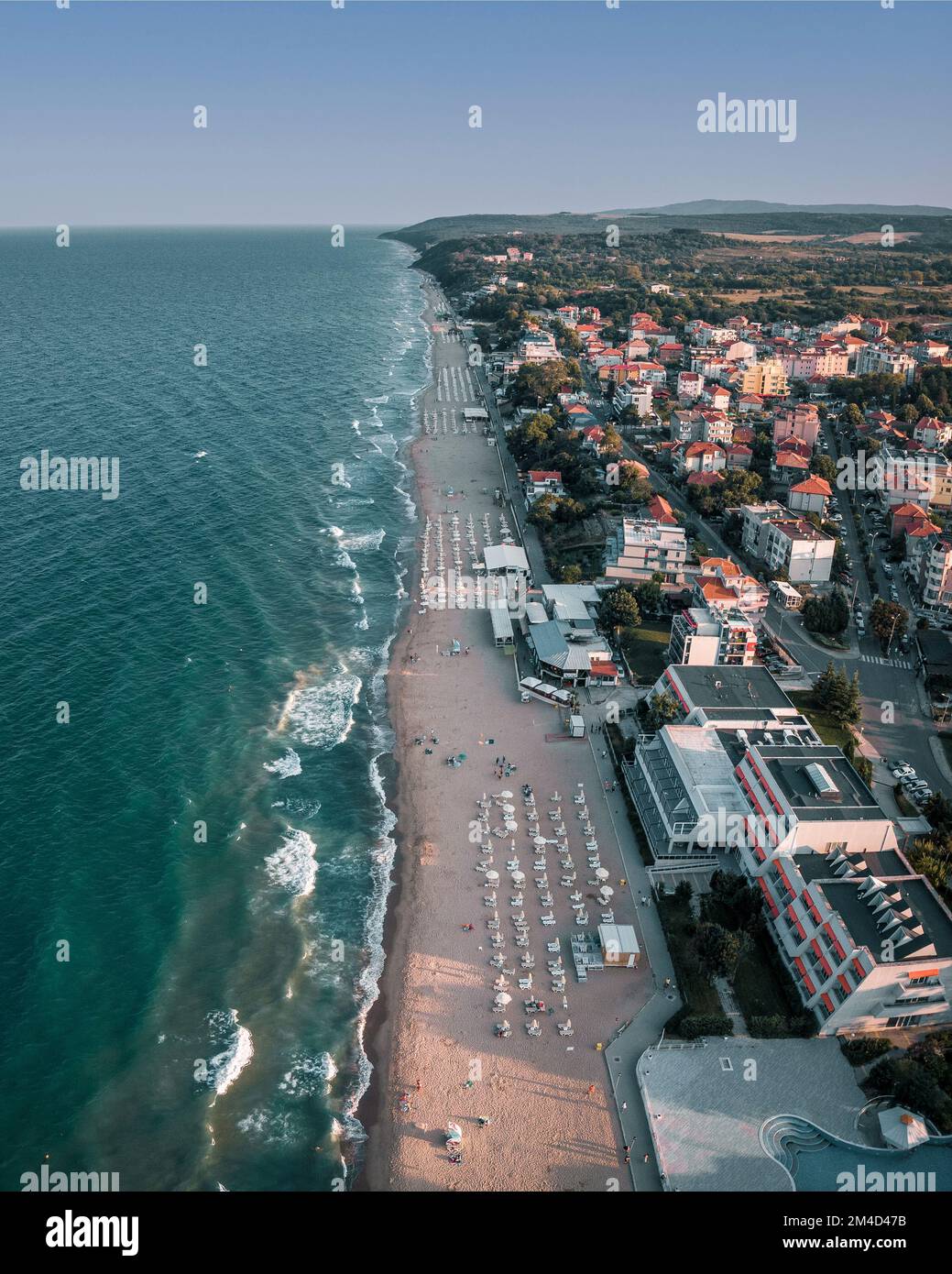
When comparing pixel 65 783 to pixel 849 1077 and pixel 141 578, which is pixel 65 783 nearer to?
pixel 141 578

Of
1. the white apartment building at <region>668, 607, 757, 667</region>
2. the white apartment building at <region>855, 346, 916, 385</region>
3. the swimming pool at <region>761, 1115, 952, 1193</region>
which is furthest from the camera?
the white apartment building at <region>855, 346, 916, 385</region>

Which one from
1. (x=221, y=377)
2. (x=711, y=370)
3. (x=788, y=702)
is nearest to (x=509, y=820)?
(x=788, y=702)

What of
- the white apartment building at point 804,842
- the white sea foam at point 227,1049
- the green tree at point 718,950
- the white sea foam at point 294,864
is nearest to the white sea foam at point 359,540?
the white apartment building at point 804,842

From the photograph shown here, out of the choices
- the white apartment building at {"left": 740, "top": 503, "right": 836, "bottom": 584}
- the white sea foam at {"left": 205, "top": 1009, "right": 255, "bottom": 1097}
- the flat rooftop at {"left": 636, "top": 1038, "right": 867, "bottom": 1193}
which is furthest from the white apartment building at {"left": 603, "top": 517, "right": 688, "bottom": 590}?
the white sea foam at {"left": 205, "top": 1009, "right": 255, "bottom": 1097}

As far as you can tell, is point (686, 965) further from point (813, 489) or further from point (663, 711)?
point (813, 489)

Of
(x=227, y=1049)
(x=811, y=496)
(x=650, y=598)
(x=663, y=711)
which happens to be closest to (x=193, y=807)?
(x=227, y=1049)

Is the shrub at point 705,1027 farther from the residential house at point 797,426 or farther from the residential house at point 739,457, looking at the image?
the residential house at point 797,426

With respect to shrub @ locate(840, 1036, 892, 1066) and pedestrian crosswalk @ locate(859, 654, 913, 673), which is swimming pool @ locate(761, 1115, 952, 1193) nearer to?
shrub @ locate(840, 1036, 892, 1066)
